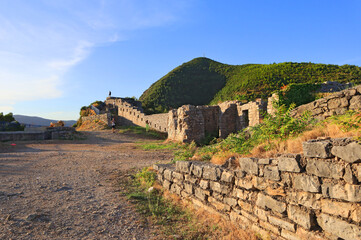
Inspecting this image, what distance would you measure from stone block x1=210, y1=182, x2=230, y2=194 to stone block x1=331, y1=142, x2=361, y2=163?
6.17 ft

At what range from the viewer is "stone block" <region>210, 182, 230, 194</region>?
3.92m

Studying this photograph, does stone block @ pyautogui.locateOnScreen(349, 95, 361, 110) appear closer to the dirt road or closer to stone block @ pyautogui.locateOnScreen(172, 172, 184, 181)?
stone block @ pyautogui.locateOnScreen(172, 172, 184, 181)

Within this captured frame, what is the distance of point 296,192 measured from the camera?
2.89m

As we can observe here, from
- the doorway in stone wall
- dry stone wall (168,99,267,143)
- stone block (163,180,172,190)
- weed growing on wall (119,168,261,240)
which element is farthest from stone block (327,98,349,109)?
the doorway in stone wall

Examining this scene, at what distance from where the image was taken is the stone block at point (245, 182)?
352 centimetres

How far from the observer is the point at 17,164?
8406mm

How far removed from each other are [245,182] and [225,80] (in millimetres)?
66197

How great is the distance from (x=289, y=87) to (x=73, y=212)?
12216 mm

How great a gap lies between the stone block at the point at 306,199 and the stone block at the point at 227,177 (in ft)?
3.35

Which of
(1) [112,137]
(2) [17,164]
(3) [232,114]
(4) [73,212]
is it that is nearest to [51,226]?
(4) [73,212]

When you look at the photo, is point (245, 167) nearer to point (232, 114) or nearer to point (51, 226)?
point (51, 226)

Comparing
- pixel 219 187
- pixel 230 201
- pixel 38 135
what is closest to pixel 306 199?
pixel 230 201

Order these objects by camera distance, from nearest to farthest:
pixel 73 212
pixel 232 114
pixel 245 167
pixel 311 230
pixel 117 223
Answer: pixel 311 230 → pixel 245 167 → pixel 117 223 → pixel 73 212 → pixel 232 114

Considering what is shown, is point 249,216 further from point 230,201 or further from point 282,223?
point 282,223
